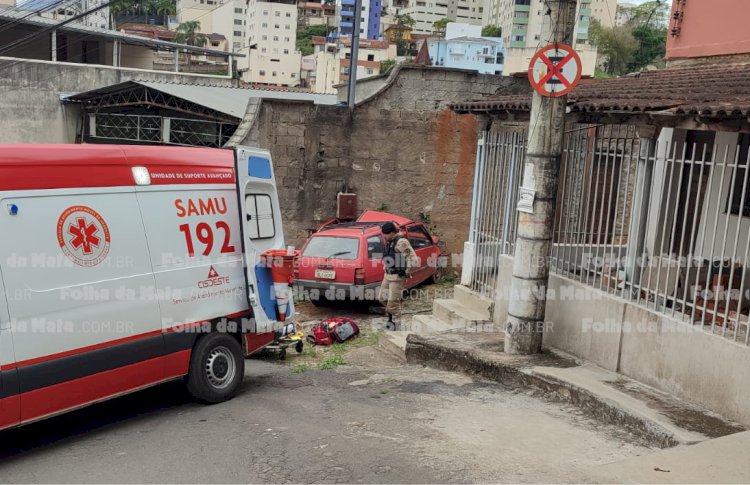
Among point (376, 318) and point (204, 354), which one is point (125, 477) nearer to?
point (204, 354)

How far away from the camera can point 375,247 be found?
1300 cm

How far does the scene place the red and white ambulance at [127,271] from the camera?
17.8ft

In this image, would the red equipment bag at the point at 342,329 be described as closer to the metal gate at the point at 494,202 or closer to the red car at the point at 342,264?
the red car at the point at 342,264

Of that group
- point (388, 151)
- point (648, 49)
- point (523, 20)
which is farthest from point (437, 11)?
point (388, 151)

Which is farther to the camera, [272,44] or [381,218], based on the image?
[272,44]

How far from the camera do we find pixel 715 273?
7039 mm

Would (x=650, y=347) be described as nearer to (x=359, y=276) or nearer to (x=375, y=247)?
(x=359, y=276)

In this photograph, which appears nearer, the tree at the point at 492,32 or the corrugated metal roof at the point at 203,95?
the corrugated metal roof at the point at 203,95

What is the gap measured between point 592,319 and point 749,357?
2.10 m

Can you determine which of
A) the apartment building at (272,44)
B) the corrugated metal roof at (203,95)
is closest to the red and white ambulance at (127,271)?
the corrugated metal roof at (203,95)

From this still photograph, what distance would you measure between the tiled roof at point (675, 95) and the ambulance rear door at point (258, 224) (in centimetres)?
347

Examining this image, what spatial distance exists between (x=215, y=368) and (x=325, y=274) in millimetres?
5767

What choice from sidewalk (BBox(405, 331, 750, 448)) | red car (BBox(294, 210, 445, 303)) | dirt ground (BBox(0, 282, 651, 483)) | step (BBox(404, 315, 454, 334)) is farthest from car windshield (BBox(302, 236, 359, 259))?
dirt ground (BBox(0, 282, 651, 483))

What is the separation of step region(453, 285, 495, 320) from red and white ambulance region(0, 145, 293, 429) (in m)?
3.38
